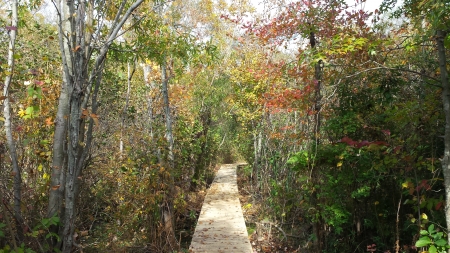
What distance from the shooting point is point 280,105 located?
230 inches

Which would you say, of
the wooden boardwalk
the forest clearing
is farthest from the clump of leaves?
the wooden boardwalk

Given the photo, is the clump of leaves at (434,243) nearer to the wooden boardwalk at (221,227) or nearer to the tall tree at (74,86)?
the wooden boardwalk at (221,227)

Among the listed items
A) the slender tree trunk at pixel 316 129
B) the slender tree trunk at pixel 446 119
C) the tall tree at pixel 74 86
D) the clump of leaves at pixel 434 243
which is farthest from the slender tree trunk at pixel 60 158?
the slender tree trunk at pixel 446 119

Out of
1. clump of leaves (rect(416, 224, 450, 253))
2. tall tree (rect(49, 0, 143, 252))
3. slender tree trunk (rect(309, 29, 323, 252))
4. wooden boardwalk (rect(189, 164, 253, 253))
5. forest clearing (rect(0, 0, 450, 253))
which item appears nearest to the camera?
tall tree (rect(49, 0, 143, 252))

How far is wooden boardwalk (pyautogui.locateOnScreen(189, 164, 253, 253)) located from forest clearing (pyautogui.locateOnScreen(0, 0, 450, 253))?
0.57 feet

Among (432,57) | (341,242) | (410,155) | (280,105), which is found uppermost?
(432,57)

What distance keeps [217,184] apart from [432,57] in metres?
7.20

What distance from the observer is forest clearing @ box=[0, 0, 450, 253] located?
3014mm

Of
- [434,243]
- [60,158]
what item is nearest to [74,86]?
[60,158]

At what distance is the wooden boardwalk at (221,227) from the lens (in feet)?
17.2

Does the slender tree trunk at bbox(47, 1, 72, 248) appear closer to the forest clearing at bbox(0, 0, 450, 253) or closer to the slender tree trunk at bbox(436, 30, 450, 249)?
the forest clearing at bbox(0, 0, 450, 253)

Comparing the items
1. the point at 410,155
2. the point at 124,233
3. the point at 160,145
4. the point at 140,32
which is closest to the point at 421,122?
the point at 410,155

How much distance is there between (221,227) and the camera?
6.34 meters

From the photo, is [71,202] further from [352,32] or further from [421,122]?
[352,32]
